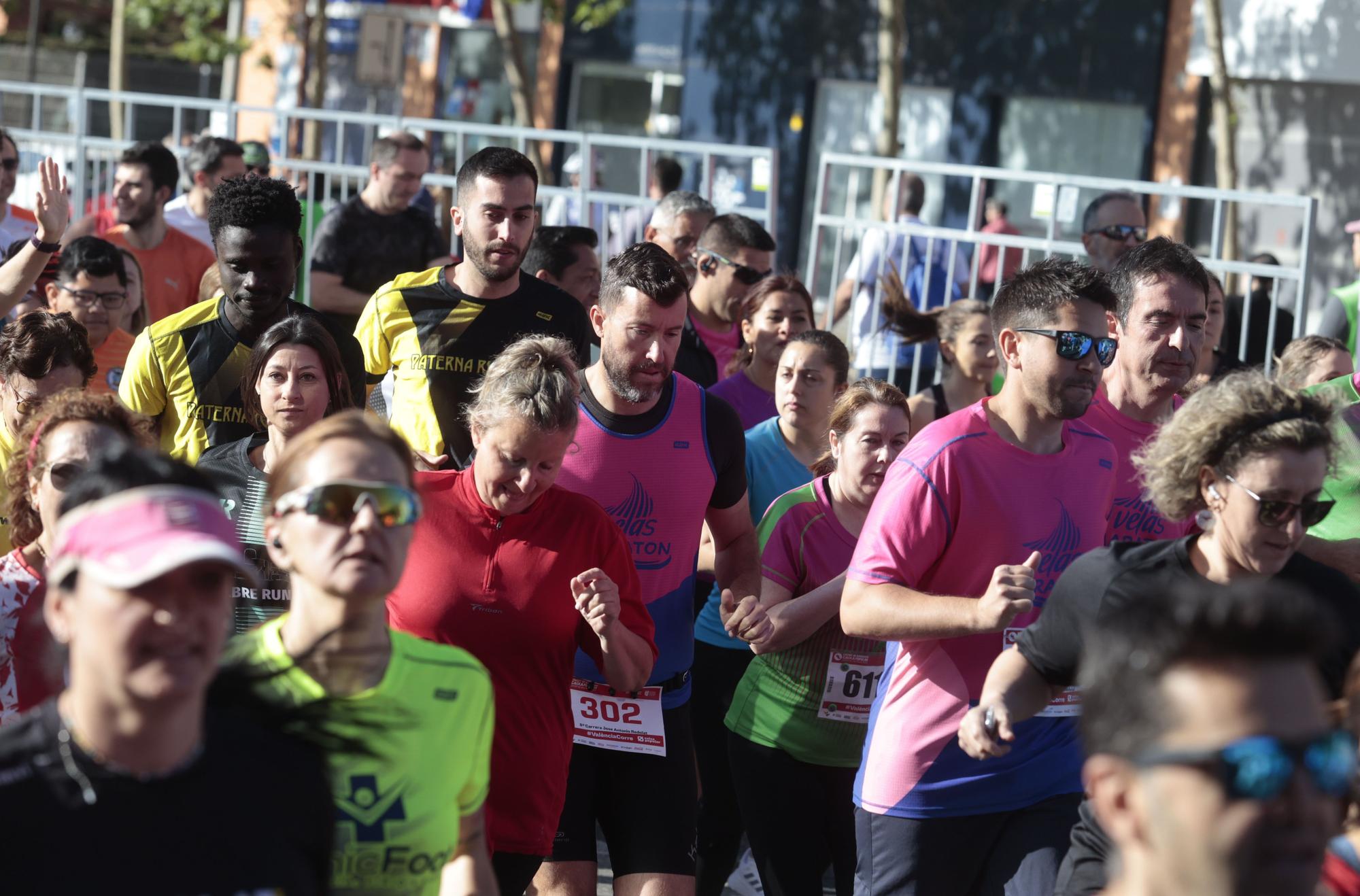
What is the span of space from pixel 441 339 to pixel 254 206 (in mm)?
709

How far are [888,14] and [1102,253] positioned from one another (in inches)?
321

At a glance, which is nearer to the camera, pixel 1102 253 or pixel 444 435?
pixel 444 435

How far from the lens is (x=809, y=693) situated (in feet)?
15.9

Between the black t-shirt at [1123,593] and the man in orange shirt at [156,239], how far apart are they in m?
5.63

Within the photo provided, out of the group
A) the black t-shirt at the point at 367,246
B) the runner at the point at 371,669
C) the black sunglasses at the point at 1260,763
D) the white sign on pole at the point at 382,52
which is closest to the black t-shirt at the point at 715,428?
the runner at the point at 371,669

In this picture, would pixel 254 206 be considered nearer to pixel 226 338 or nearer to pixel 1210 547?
pixel 226 338

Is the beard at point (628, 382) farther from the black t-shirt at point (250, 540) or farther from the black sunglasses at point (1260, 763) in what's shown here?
the black sunglasses at point (1260, 763)

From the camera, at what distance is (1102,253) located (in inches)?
289

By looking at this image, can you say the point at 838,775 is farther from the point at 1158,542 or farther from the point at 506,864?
the point at 1158,542

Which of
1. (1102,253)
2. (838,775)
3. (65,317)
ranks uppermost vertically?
(1102,253)

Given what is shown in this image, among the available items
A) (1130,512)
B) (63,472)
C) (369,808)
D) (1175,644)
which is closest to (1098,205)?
(1130,512)

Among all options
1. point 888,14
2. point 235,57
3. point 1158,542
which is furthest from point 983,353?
point 235,57

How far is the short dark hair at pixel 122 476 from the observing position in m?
2.29

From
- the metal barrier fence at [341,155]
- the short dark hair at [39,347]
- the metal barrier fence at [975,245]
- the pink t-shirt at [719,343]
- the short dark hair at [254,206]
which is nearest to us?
the short dark hair at [39,347]
